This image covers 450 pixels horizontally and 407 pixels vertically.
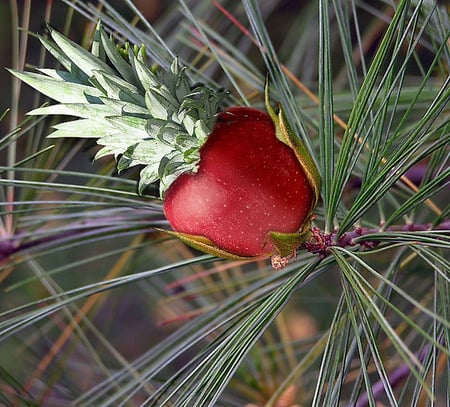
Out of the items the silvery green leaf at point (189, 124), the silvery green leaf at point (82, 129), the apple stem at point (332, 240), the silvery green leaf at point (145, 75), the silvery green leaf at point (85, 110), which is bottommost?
the apple stem at point (332, 240)

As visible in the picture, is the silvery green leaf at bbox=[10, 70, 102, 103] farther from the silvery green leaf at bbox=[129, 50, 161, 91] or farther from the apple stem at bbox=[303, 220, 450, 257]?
the apple stem at bbox=[303, 220, 450, 257]

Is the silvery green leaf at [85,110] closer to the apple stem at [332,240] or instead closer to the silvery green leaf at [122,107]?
the silvery green leaf at [122,107]

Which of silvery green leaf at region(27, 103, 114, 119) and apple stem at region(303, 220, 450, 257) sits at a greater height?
silvery green leaf at region(27, 103, 114, 119)

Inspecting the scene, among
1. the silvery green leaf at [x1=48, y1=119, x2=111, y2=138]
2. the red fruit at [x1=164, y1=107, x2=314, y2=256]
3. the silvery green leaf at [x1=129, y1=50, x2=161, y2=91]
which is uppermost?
the silvery green leaf at [x1=129, y1=50, x2=161, y2=91]

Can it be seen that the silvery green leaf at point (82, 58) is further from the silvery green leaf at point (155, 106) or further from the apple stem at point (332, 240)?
the apple stem at point (332, 240)

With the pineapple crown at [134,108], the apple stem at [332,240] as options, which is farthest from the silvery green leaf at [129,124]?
the apple stem at [332,240]

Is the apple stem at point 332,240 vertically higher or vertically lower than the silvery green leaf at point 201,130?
lower

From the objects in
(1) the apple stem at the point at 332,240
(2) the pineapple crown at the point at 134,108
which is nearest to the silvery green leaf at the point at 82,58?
(2) the pineapple crown at the point at 134,108

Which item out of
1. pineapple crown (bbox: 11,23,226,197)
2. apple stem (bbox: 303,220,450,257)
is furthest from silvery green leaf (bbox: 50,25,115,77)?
apple stem (bbox: 303,220,450,257)
